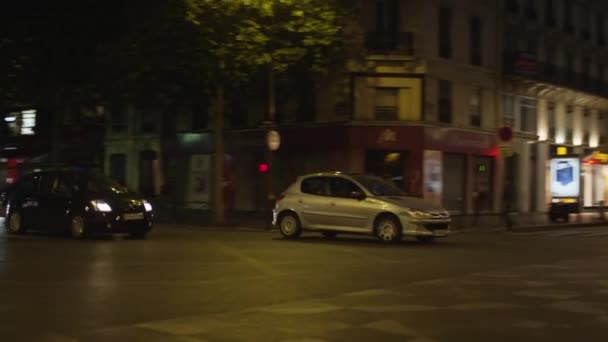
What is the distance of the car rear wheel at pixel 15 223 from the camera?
19719mm

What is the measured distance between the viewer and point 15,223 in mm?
19875

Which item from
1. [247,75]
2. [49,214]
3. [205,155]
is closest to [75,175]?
[49,214]

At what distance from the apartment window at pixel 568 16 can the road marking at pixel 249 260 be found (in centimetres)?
3161

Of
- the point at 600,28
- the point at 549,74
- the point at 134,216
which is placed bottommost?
the point at 134,216

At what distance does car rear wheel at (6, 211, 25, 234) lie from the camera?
64.7ft

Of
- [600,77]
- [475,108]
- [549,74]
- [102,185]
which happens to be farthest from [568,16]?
[102,185]

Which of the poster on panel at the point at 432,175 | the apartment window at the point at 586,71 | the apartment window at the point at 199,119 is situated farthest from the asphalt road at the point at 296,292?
the apartment window at the point at 586,71

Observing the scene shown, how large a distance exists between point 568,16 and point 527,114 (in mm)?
7948

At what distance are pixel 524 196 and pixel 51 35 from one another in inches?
1056

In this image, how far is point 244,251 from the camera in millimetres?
16203

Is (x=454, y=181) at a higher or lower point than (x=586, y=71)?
lower

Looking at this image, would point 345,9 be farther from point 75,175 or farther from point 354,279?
point 354,279

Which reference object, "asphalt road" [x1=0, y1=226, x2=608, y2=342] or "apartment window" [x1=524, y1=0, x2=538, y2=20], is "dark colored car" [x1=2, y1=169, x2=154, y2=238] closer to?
"asphalt road" [x1=0, y1=226, x2=608, y2=342]

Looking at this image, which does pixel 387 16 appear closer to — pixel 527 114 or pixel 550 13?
pixel 527 114
